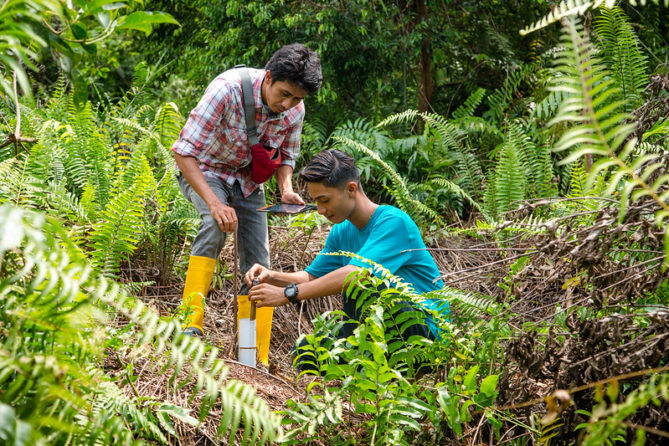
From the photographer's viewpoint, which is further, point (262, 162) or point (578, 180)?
point (578, 180)

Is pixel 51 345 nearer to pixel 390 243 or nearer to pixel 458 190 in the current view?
pixel 390 243

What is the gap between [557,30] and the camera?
7105mm

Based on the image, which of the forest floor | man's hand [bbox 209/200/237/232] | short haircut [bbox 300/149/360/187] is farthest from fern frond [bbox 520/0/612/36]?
man's hand [bbox 209/200/237/232]

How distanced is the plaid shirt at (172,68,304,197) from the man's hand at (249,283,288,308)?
2.47 ft

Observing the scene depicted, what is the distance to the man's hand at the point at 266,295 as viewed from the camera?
3289 millimetres

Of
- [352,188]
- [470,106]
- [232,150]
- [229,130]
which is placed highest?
[470,106]

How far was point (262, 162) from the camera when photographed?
3.72 meters

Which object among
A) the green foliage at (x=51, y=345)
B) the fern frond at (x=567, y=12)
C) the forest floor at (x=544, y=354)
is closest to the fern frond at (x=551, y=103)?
the forest floor at (x=544, y=354)

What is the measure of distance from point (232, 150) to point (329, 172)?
63 centimetres

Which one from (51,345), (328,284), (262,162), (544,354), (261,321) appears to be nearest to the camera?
(51,345)

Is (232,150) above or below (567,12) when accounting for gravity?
above

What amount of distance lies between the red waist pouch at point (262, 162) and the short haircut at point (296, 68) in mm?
412

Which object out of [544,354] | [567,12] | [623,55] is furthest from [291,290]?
[623,55]

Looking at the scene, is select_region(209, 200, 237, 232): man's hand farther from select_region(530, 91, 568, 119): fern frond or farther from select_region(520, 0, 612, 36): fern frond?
select_region(530, 91, 568, 119): fern frond
